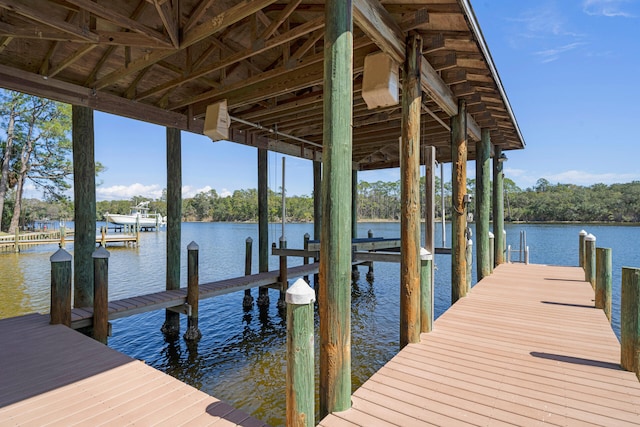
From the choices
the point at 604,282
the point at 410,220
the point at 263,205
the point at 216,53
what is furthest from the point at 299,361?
the point at 263,205

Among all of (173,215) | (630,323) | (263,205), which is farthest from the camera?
(263,205)

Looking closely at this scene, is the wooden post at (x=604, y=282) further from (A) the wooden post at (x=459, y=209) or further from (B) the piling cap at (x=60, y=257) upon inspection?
(B) the piling cap at (x=60, y=257)

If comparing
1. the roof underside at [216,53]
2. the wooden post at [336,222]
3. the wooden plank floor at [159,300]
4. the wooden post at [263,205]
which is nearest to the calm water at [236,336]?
the wooden plank floor at [159,300]

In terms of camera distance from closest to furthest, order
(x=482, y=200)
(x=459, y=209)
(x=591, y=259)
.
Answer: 1. (x=459, y=209)
2. (x=591, y=259)
3. (x=482, y=200)

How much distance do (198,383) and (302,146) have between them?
7.11 metres

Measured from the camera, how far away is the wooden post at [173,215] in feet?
21.6

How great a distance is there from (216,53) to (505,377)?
19.9 feet

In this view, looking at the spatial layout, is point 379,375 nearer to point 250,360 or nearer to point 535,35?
point 250,360

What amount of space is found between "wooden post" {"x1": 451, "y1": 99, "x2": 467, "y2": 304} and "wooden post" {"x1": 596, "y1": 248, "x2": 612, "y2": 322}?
190cm

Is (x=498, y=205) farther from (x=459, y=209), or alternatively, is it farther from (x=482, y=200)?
(x=459, y=209)

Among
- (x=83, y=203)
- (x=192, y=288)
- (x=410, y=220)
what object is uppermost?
(x=83, y=203)

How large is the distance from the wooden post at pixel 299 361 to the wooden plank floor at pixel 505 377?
233 millimetres

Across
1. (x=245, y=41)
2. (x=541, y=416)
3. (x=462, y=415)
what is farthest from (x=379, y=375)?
(x=245, y=41)

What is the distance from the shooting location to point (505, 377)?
9.11 ft
